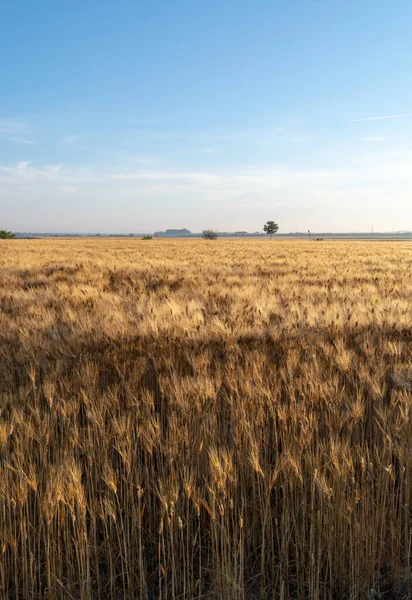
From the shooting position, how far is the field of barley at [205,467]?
6.19ft

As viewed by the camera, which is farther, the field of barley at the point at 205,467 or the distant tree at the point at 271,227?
the distant tree at the point at 271,227

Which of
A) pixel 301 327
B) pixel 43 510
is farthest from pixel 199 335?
pixel 43 510

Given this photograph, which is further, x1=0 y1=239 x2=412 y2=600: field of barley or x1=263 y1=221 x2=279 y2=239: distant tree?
x1=263 y1=221 x2=279 y2=239: distant tree

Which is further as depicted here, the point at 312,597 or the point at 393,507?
the point at 393,507

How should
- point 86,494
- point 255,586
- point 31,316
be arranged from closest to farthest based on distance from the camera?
1. point 255,586
2. point 86,494
3. point 31,316

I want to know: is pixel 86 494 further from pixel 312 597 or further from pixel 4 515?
pixel 312 597

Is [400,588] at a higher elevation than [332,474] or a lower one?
lower

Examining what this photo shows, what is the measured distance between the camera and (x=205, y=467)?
2314 mm

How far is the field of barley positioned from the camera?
189 centimetres

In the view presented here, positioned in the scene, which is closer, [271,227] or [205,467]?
[205,467]

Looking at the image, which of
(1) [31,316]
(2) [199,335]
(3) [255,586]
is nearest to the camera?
(3) [255,586]

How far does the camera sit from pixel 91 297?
23.1 feet

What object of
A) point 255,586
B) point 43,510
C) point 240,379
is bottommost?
point 255,586

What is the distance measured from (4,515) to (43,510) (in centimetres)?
16
